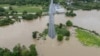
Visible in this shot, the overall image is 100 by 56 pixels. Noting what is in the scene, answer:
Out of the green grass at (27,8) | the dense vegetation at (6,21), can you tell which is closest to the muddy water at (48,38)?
the dense vegetation at (6,21)

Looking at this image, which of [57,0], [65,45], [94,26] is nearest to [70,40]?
[65,45]

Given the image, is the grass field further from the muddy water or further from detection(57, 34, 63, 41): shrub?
detection(57, 34, 63, 41): shrub

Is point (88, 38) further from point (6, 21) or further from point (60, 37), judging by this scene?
point (6, 21)

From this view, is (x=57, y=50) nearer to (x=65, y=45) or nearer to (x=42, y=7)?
(x=65, y=45)

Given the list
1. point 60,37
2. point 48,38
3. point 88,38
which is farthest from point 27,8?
point 88,38

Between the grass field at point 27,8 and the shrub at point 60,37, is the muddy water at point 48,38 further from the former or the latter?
the grass field at point 27,8

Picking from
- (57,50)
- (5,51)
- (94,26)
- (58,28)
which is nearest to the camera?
(5,51)
